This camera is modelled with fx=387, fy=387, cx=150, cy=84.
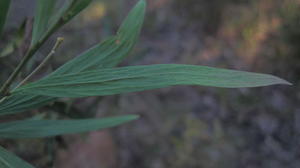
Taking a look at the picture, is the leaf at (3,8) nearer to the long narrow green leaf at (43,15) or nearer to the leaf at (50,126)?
the long narrow green leaf at (43,15)

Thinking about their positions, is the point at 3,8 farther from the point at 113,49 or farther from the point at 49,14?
the point at 113,49

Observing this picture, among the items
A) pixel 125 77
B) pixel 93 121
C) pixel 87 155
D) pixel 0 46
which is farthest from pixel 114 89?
pixel 87 155

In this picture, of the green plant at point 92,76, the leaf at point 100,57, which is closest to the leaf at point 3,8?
the green plant at point 92,76

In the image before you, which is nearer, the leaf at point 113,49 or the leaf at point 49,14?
the leaf at point 49,14

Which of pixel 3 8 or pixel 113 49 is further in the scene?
pixel 113 49

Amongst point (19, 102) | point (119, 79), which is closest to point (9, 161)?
point (19, 102)

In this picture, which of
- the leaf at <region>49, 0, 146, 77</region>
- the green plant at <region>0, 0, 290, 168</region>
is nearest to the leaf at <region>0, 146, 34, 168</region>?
the green plant at <region>0, 0, 290, 168</region>
